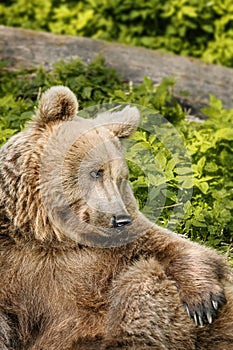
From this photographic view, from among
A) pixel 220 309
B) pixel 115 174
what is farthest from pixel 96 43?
pixel 220 309

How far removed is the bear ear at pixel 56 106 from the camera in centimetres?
563

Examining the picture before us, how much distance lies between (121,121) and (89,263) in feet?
3.51

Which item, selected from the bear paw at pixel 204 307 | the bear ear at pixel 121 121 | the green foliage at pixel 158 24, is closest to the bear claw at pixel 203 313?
the bear paw at pixel 204 307

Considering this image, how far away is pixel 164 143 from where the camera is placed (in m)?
7.70

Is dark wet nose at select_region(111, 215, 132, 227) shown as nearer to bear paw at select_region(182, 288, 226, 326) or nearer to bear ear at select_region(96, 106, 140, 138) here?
bear paw at select_region(182, 288, 226, 326)

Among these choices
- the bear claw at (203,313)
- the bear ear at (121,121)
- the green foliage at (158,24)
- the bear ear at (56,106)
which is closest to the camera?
the bear claw at (203,313)

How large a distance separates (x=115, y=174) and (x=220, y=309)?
1065mm

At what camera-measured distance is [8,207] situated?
214 inches

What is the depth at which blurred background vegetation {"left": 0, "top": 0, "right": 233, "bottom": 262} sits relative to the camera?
6988 millimetres

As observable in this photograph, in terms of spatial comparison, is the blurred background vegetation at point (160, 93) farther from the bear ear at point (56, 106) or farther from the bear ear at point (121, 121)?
the bear ear at point (56, 106)

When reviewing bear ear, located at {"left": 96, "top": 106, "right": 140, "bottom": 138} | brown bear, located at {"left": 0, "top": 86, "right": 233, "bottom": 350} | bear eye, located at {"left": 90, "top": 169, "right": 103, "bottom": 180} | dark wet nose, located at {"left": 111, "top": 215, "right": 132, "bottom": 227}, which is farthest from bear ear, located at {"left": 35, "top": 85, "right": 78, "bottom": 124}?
dark wet nose, located at {"left": 111, "top": 215, "right": 132, "bottom": 227}

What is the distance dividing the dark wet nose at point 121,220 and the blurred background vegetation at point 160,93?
1532mm

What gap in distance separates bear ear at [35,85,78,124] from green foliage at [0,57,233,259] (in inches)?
49.7

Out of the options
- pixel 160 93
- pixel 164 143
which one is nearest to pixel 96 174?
pixel 164 143
